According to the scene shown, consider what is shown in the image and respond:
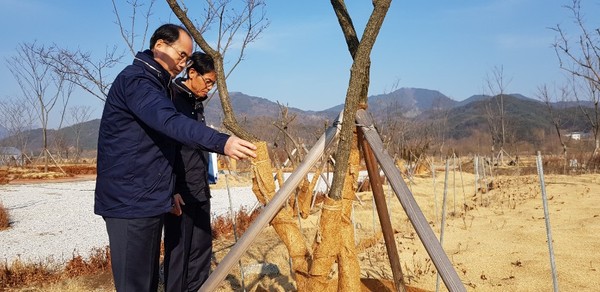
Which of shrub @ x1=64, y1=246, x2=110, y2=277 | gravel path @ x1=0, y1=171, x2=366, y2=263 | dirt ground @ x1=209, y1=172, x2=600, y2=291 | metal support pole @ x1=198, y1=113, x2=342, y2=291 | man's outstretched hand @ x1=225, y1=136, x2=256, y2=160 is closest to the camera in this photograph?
man's outstretched hand @ x1=225, y1=136, x2=256, y2=160

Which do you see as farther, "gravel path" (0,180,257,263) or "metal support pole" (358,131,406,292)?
"gravel path" (0,180,257,263)

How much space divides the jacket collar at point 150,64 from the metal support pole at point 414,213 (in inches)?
36.4

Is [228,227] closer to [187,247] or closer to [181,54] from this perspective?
[187,247]

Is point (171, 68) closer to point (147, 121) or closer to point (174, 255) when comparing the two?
point (147, 121)

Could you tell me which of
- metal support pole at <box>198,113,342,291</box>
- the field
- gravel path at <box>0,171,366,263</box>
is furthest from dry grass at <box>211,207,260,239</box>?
metal support pole at <box>198,113,342,291</box>

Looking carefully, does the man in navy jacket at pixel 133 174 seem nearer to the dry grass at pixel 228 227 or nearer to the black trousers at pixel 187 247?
the black trousers at pixel 187 247

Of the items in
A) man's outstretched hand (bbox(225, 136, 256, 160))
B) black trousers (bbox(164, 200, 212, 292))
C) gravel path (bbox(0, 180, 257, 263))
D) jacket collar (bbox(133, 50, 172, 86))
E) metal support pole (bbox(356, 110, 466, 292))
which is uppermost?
jacket collar (bbox(133, 50, 172, 86))

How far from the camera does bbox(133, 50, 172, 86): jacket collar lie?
1.81 m

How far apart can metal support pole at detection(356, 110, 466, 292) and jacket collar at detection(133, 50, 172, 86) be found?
926 mm

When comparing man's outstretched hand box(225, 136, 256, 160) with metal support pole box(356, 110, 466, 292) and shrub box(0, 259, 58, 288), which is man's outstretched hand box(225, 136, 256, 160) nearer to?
metal support pole box(356, 110, 466, 292)

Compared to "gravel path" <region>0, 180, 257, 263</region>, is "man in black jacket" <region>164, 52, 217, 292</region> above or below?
above

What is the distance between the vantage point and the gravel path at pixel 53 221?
615 cm

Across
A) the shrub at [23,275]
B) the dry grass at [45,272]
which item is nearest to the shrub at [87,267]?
the dry grass at [45,272]

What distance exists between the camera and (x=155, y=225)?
6.10 feet
